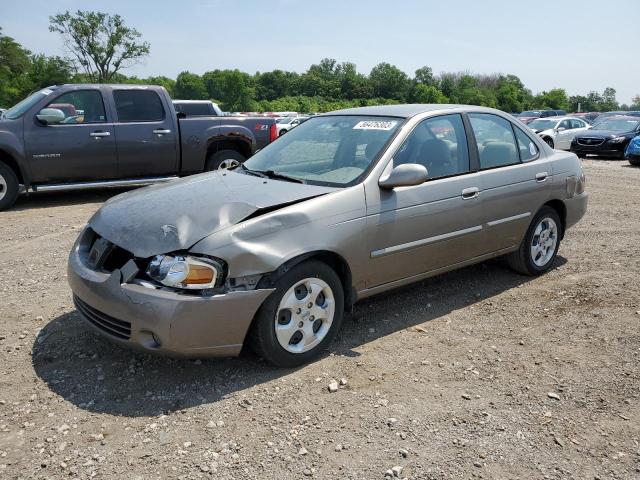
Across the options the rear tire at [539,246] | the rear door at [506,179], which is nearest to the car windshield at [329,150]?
the rear door at [506,179]

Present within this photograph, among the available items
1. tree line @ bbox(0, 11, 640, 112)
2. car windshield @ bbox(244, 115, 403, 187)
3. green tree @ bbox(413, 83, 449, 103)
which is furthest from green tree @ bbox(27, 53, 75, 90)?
green tree @ bbox(413, 83, 449, 103)

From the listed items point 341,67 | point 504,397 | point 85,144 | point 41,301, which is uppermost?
point 341,67

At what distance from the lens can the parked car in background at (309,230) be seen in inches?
127

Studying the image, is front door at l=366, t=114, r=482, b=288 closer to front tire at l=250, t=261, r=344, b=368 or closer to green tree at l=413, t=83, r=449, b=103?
front tire at l=250, t=261, r=344, b=368

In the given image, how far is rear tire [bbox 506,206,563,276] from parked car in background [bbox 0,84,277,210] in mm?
6252

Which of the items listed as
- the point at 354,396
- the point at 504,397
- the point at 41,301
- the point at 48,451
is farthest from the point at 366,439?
the point at 41,301

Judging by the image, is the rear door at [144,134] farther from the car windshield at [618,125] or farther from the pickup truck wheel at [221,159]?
the car windshield at [618,125]

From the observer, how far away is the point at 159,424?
302 cm

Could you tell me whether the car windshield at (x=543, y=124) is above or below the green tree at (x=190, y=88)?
below

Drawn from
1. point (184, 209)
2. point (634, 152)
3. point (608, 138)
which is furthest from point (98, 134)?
point (608, 138)

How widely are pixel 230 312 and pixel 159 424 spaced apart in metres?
0.71

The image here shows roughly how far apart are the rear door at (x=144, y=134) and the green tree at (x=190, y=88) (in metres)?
112

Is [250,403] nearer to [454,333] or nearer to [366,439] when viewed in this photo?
[366,439]

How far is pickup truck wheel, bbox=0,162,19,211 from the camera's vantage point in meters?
8.30
